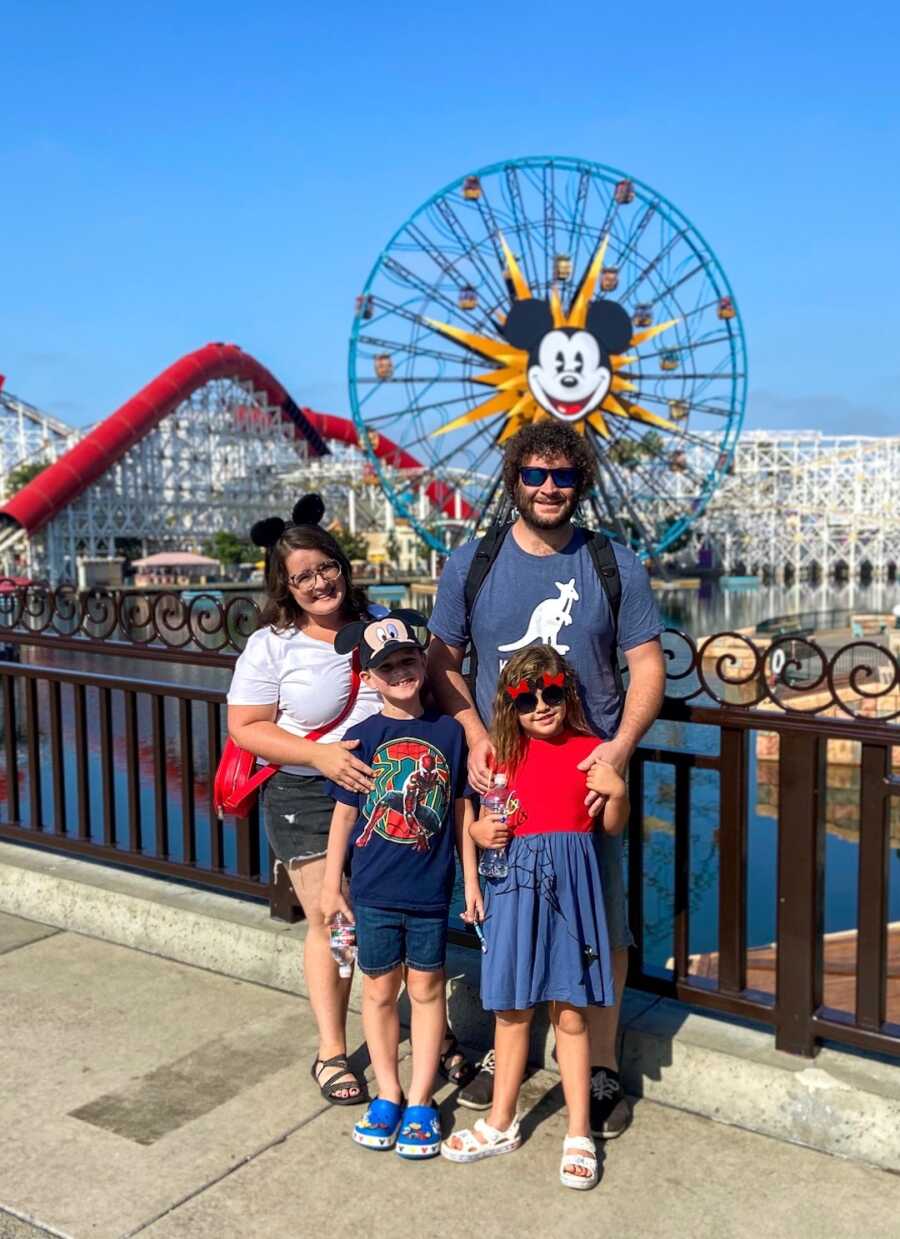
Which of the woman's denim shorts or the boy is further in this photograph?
the woman's denim shorts

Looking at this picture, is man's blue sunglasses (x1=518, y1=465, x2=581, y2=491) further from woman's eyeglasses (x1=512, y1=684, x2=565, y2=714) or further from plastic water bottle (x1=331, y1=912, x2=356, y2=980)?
plastic water bottle (x1=331, y1=912, x2=356, y2=980)

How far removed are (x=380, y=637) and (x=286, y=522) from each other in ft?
1.98

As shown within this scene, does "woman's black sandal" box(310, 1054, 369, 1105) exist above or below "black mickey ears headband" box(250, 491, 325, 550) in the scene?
below

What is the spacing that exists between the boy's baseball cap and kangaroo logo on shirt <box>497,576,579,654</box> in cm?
25

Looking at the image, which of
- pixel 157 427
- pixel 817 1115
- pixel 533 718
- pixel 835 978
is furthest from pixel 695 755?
Answer: pixel 157 427

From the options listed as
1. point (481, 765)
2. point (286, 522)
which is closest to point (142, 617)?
point (286, 522)

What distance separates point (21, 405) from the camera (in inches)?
3091

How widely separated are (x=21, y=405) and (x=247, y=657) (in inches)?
3240

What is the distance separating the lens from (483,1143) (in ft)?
8.23

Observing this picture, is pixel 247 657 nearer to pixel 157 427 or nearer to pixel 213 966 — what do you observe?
pixel 213 966

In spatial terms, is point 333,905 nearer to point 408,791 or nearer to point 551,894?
point 408,791

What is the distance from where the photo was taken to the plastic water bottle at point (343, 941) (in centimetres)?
279

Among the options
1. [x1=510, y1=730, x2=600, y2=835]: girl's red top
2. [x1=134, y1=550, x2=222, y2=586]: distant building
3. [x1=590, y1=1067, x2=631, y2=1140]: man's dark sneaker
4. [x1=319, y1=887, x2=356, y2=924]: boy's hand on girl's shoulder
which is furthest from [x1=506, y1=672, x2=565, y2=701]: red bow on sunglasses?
[x1=134, y1=550, x2=222, y2=586]: distant building

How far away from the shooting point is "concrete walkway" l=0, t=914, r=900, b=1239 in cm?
227
